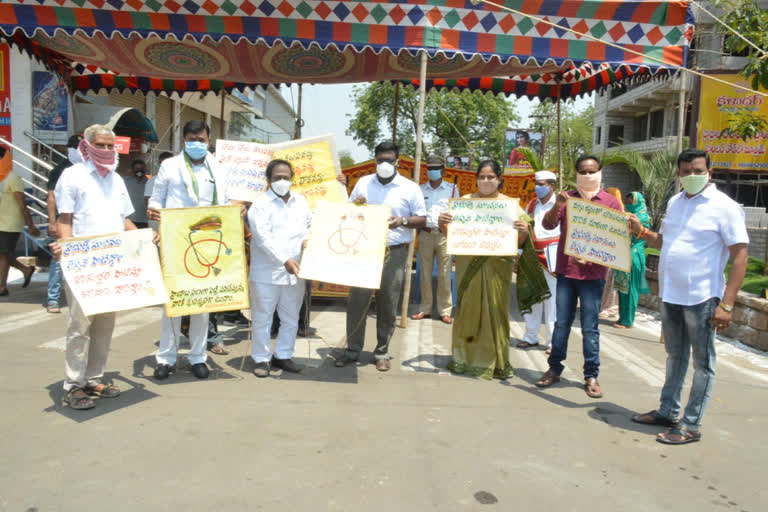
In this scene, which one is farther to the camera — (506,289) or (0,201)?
(0,201)

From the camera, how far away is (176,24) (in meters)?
6.61

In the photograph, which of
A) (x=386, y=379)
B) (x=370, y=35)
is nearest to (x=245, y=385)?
(x=386, y=379)

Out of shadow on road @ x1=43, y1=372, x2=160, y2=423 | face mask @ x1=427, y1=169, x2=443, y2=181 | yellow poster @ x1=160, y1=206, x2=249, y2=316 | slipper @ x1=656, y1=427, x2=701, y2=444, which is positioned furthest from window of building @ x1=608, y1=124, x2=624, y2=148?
shadow on road @ x1=43, y1=372, x2=160, y2=423

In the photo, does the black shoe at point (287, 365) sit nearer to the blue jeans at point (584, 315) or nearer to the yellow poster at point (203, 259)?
the yellow poster at point (203, 259)

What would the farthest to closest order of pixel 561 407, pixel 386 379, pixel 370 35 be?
1. pixel 370 35
2. pixel 386 379
3. pixel 561 407

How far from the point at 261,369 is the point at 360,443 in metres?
1.58

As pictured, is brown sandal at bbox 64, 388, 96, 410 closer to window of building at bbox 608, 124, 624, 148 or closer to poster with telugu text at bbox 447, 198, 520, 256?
poster with telugu text at bbox 447, 198, 520, 256

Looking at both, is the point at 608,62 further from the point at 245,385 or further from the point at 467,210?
the point at 245,385

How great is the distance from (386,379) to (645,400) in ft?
6.92

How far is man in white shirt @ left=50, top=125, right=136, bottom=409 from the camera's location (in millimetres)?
3994

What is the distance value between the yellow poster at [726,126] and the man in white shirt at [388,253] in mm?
7991

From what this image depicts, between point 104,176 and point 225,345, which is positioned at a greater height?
point 104,176

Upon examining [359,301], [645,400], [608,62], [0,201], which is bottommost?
[645,400]

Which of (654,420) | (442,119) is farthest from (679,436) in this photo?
(442,119)
